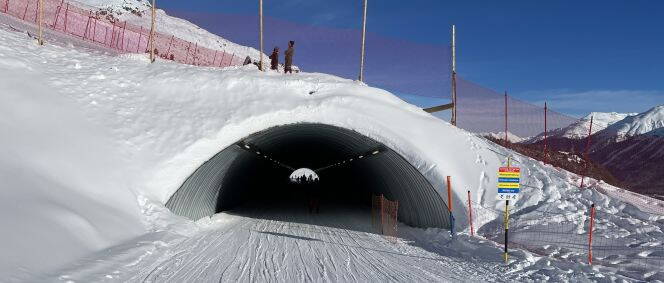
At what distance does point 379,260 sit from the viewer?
41.8 feet

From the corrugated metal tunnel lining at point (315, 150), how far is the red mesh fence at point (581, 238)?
4.99 feet

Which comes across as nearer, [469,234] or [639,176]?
[469,234]

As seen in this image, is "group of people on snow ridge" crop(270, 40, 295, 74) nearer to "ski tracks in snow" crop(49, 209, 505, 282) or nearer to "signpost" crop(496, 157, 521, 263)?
"ski tracks in snow" crop(49, 209, 505, 282)

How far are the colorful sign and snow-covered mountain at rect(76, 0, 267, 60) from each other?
69.4 m

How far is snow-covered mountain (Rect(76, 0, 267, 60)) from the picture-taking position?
7875 cm

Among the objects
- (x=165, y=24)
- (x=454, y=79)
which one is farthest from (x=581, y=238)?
(x=165, y=24)

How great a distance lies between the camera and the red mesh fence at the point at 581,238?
12250mm

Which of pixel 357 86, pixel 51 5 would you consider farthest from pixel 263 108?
pixel 51 5

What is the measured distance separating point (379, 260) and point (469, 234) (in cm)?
404

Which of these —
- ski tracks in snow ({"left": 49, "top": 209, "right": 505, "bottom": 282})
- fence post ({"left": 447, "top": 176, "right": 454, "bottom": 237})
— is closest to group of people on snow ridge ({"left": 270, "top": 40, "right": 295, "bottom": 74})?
ski tracks in snow ({"left": 49, "top": 209, "right": 505, "bottom": 282})

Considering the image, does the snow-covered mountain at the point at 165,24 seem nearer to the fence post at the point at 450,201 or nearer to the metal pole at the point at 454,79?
the metal pole at the point at 454,79

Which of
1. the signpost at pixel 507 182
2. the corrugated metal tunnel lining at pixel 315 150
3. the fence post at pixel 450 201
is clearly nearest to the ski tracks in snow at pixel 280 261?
the fence post at pixel 450 201

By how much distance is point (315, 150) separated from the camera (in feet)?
97.8

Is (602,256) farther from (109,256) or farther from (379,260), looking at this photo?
(109,256)
